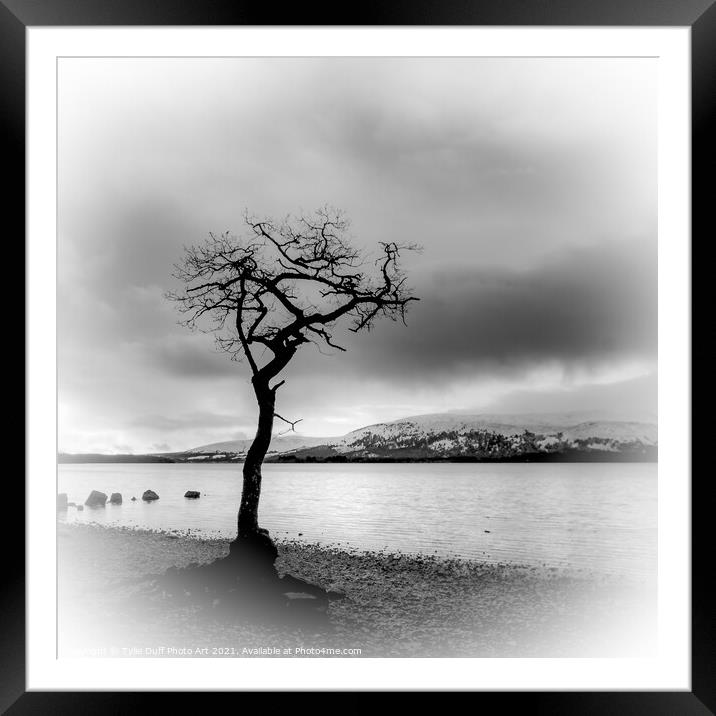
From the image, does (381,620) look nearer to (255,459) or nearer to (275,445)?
(255,459)

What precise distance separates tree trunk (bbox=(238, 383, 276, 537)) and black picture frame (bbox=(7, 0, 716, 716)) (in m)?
1.34

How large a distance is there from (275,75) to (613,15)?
8.12 feet

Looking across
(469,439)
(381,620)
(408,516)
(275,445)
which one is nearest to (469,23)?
(275,445)

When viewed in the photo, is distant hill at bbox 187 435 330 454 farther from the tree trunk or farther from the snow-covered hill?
the tree trunk

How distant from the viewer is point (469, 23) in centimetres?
320

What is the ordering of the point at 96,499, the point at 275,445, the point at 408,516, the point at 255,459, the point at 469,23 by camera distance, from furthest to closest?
the point at 408,516 → the point at 96,499 → the point at 275,445 → the point at 255,459 → the point at 469,23

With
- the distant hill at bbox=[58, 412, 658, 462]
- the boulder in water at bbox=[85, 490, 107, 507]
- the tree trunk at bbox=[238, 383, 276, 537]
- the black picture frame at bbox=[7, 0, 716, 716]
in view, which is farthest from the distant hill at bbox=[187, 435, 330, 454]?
the boulder in water at bbox=[85, 490, 107, 507]

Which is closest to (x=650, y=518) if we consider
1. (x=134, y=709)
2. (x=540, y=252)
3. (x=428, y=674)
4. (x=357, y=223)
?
(x=428, y=674)

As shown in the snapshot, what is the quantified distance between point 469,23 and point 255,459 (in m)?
3.52

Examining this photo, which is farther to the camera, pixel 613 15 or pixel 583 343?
pixel 583 343

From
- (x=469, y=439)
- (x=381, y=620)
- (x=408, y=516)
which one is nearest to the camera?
(x=381, y=620)

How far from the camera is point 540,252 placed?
473cm

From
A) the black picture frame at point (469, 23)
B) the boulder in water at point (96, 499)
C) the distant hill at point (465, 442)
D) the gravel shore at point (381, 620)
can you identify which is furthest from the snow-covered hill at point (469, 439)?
the boulder in water at point (96, 499)
